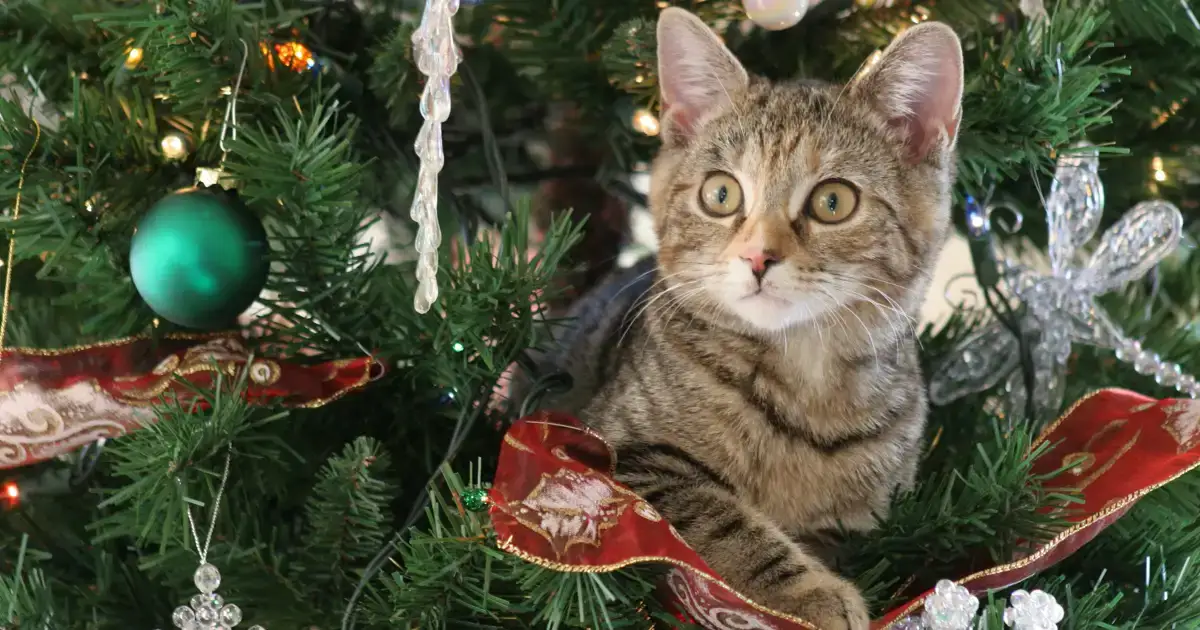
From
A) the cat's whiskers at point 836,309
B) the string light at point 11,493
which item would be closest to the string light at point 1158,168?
the cat's whiskers at point 836,309

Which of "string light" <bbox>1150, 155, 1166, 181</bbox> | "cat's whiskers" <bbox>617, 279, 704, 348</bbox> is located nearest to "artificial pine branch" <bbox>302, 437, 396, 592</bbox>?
"cat's whiskers" <bbox>617, 279, 704, 348</bbox>

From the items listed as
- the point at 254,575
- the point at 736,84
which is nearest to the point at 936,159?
the point at 736,84

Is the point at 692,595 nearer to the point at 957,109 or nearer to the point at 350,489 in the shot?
the point at 350,489

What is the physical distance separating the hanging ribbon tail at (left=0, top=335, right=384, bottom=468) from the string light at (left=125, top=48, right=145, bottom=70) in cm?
20

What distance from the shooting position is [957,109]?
27.1 inches

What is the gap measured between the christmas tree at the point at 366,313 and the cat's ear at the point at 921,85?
22 millimetres

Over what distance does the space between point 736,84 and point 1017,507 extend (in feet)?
1.32

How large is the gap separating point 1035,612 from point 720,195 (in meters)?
0.39

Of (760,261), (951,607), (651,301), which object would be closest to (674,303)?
(651,301)

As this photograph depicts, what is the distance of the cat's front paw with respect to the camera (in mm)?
562

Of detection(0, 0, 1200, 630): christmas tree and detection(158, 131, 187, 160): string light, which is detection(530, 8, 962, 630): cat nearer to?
detection(0, 0, 1200, 630): christmas tree

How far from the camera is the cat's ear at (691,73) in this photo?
0.71m

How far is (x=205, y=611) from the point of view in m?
0.55

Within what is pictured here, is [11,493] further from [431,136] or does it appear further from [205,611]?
[431,136]
